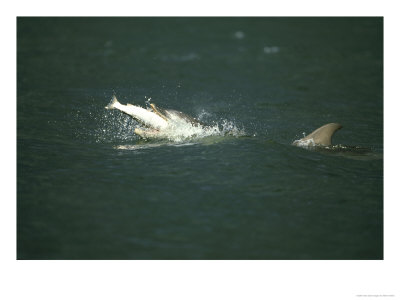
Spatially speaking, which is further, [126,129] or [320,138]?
[126,129]

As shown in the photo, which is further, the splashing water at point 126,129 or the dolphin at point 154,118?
the splashing water at point 126,129

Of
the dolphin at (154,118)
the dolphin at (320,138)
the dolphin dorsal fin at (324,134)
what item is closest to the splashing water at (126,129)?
the dolphin at (154,118)

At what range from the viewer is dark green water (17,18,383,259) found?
21.9ft

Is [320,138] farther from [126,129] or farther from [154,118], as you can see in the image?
[126,129]

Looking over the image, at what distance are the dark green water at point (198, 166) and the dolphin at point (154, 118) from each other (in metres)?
0.32

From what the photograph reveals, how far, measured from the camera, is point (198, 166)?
29.2 ft

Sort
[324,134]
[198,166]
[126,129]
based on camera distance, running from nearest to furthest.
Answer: [198,166], [324,134], [126,129]

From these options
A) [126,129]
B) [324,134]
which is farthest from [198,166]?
[324,134]

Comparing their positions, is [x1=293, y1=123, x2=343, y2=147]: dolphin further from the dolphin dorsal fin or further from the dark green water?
the dark green water

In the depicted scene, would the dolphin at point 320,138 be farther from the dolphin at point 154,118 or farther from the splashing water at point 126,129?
the dolphin at point 154,118

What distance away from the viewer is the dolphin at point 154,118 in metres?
9.10

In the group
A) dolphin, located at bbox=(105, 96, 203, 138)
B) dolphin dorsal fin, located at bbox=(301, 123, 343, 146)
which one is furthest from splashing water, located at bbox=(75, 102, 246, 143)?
dolphin dorsal fin, located at bbox=(301, 123, 343, 146)

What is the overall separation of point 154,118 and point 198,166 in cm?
120

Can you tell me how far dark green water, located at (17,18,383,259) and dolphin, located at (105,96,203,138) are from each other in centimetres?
32
